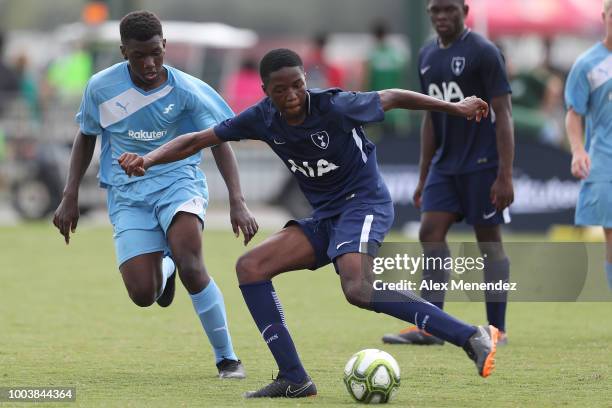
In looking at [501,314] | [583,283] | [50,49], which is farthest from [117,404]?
[50,49]

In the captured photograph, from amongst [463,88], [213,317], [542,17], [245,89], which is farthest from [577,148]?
[542,17]

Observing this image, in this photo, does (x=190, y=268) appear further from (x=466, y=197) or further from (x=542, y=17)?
(x=542, y=17)

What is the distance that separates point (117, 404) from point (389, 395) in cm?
140

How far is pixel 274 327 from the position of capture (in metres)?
7.34

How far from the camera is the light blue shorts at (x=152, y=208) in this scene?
26.9ft

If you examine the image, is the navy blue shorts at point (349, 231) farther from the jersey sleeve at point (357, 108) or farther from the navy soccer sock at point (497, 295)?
the navy soccer sock at point (497, 295)

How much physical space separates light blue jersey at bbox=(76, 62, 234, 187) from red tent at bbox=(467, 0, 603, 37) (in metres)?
19.5

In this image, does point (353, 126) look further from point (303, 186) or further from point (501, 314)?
point (501, 314)

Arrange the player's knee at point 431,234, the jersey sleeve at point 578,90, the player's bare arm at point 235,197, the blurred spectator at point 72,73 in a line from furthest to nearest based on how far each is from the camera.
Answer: the blurred spectator at point 72,73, the player's knee at point 431,234, the jersey sleeve at point 578,90, the player's bare arm at point 235,197

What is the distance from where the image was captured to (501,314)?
9.57 meters

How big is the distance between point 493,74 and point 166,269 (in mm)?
2637

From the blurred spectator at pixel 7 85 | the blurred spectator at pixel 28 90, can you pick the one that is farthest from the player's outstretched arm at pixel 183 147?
the blurred spectator at pixel 7 85

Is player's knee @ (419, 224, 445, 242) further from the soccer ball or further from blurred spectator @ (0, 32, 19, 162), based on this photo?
blurred spectator @ (0, 32, 19, 162)

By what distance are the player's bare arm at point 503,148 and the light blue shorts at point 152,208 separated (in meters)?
2.14
